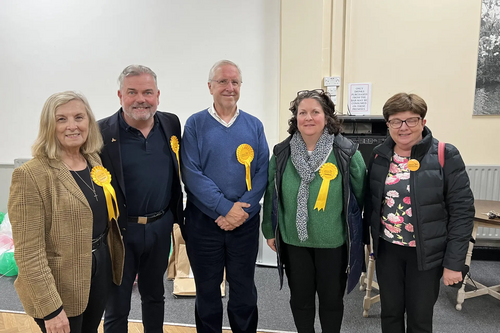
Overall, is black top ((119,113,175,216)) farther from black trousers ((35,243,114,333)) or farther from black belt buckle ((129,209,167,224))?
black trousers ((35,243,114,333))

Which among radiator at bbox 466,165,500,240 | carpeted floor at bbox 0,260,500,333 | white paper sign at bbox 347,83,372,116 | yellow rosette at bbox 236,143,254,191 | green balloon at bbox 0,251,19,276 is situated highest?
white paper sign at bbox 347,83,372,116

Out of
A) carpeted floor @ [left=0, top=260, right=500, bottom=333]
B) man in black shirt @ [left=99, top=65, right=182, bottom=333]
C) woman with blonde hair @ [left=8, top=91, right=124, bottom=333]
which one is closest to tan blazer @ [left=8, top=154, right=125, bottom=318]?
Answer: woman with blonde hair @ [left=8, top=91, right=124, bottom=333]

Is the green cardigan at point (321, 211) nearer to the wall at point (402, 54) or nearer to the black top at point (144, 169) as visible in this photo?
the black top at point (144, 169)

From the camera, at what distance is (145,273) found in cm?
170

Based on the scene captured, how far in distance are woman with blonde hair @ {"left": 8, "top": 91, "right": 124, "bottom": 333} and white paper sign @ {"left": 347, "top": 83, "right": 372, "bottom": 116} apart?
2.42 m

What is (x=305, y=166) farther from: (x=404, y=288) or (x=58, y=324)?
(x=58, y=324)

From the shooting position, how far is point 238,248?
1.71 meters

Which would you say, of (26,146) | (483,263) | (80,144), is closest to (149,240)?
(80,144)

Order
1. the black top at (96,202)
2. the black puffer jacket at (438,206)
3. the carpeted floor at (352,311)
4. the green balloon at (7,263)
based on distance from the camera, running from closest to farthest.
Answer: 1. the black top at (96,202)
2. the black puffer jacket at (438,206)
3. the carpeted floor at (352,311)
4. the green balloon at (7,263)

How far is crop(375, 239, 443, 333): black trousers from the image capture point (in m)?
1.48

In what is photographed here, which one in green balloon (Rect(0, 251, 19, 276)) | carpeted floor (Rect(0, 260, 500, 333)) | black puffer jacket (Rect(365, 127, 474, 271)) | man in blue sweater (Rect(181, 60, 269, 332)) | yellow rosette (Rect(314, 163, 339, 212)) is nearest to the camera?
black puffer jacket (Rect(365, 127, 474, 271))

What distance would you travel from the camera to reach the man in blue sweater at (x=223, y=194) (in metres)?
1.64

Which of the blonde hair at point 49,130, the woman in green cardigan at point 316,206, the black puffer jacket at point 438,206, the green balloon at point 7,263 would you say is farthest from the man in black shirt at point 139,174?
the green balloon at point 7,263

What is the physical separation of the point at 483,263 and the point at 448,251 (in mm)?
2243
